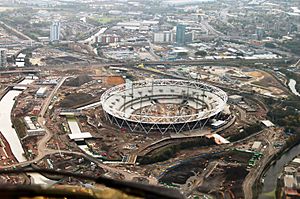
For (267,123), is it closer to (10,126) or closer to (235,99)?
(235,99)

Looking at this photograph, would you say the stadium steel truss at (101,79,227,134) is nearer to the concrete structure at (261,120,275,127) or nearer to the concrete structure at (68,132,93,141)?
the concrete structure at (68,132,93,141)

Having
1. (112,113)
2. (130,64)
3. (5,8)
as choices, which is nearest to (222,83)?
(130,64)

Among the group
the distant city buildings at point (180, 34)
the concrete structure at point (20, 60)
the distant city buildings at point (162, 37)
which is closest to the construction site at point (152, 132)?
the concrete structure at point (20, 60)

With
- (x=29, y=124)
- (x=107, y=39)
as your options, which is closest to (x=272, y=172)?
(x=29, y=124)

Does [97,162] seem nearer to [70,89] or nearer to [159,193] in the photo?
[70,89]

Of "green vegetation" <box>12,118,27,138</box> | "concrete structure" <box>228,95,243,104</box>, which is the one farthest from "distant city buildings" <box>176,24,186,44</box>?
"green vegetation" <box>12,118,27,138</box>
